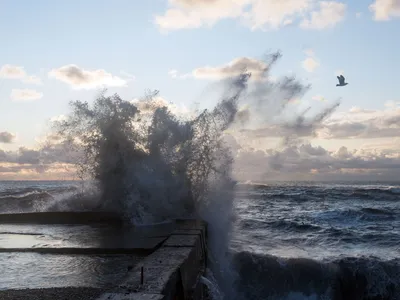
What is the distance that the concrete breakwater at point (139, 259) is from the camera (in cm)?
374

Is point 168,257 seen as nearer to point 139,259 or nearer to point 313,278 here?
Answer: point 139,259

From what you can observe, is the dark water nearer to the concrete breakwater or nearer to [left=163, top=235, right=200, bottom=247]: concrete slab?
the concrete breakwater

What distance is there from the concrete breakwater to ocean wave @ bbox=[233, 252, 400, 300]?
1488 millimetres

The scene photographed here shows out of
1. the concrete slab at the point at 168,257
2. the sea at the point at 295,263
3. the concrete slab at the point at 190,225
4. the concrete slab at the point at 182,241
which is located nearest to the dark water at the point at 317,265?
the sea at the point at 295,263

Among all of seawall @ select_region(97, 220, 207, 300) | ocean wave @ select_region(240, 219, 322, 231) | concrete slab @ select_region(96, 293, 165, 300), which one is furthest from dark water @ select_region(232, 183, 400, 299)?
concrete slab @ select_region(96, 293, 165, 300)

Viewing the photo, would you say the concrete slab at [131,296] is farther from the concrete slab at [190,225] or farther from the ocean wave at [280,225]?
the ocean wave at [280,225]

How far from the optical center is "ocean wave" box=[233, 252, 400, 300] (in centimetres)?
774

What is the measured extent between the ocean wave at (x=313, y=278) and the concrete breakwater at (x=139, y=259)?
149cm

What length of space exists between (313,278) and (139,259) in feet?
13.0

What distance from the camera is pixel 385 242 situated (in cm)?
1160

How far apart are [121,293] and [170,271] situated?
2.56 ft

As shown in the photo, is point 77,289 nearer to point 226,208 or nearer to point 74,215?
point 74,215

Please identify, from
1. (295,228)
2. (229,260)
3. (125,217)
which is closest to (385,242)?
(295,228)

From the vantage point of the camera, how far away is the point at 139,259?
5812 millimetres
